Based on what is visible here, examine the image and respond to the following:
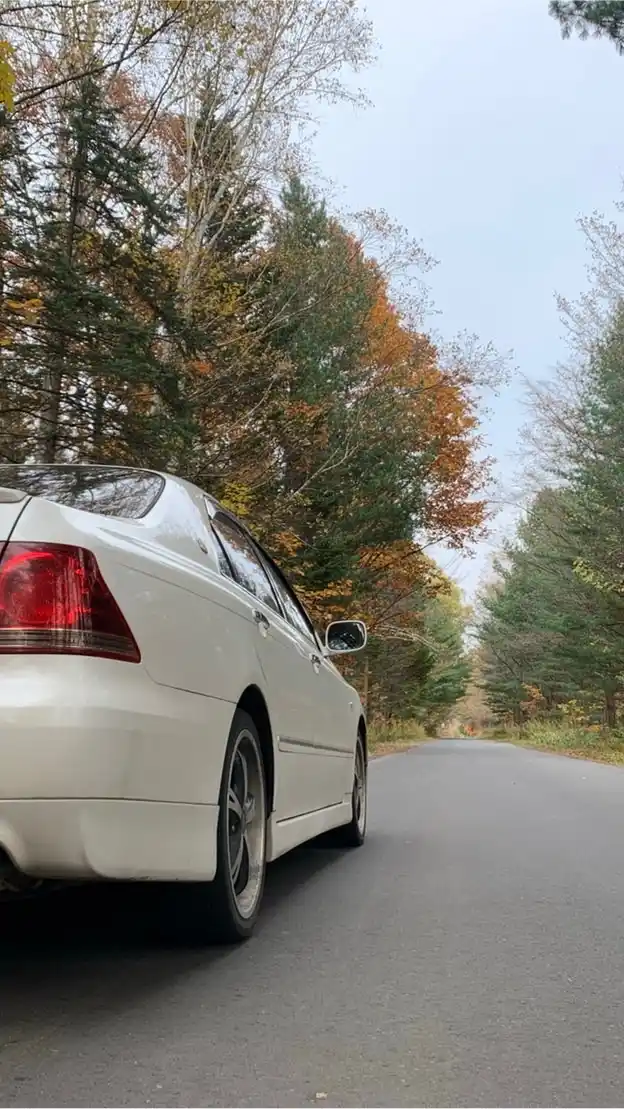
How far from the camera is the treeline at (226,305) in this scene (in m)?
12.3

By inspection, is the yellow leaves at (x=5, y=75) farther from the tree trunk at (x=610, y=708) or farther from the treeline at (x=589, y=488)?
the tree trunk at (x=610, y=708)

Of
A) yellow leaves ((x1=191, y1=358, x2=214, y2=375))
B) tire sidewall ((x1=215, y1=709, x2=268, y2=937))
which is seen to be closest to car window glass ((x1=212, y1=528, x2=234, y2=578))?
tire sidewall ((x1=215, y1=709, x2=268, y2=937))

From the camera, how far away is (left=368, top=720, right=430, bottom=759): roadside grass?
26594mm

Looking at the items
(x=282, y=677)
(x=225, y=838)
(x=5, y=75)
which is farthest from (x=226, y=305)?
(x=225, y=838)

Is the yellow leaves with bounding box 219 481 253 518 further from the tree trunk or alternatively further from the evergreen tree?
the tree trunk

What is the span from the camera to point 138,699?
278 centimetres

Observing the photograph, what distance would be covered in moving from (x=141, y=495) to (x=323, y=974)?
185cm

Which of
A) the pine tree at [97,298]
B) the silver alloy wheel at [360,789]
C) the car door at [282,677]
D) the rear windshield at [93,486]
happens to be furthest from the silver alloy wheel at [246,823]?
the pine tree at [97,298]

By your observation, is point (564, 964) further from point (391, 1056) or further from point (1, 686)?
point (1, 686)

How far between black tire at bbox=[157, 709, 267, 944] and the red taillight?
34.1 inches

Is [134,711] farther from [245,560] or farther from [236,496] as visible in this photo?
[236,496]

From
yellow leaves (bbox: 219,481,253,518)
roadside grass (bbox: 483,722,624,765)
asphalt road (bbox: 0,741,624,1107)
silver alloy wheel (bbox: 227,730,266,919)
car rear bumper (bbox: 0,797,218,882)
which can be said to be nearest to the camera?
asphalt road (bbox: 0,741,624,1107)

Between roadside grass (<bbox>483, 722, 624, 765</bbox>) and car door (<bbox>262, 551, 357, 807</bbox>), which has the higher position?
car door (<bbox>262, 551, 357, 807</bbox>)

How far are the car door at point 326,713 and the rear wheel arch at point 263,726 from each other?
3.02 ft
